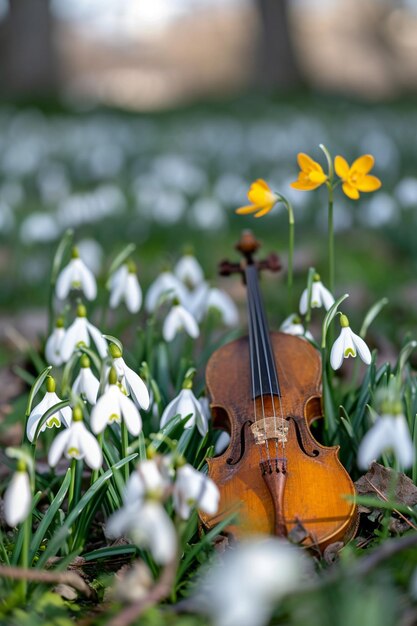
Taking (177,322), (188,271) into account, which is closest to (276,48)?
(188,271)

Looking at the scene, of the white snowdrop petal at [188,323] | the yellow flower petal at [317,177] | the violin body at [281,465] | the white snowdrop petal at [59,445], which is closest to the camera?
the white snowdrop petal at [59,445]

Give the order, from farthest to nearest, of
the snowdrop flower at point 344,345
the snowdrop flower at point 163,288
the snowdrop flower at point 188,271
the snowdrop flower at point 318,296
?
1. the snowdrop flower at point 188,271
2. the snowdrop flower at point 163,288
3. the snowdrop flower at point 318,296
4. the snowdrop flower at point 344,345

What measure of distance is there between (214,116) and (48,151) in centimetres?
547

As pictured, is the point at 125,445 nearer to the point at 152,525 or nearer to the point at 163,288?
the point at 152,525

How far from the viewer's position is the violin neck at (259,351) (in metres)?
2.19

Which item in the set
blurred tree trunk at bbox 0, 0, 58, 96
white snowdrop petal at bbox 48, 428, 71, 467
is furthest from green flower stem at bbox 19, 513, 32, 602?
blurred tree trunk at bbox 0, 0, 58, 96

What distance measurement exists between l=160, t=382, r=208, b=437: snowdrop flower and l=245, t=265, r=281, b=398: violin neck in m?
0.16

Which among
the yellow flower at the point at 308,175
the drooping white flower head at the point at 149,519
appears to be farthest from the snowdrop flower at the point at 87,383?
the yellow flower at the point at 308,175

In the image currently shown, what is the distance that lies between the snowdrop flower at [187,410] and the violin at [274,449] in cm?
7

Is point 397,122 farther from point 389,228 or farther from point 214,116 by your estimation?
point 389,228

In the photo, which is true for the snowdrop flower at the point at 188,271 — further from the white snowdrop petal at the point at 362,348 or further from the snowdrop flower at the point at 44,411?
the snowdrop flower at the point at 44,411

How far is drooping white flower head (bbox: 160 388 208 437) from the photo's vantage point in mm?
2168

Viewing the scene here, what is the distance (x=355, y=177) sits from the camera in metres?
2.36

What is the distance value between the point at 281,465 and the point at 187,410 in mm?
397
